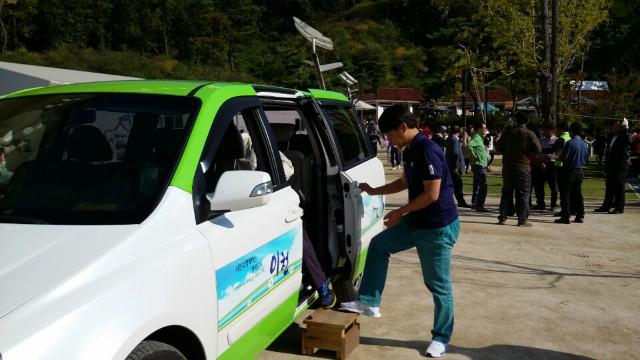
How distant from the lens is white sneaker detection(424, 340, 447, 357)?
13.6 ft

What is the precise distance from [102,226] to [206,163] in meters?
0.65

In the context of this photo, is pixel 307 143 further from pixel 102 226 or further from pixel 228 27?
pixel 228 27

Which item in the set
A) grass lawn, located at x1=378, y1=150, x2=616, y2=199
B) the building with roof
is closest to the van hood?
grass lawn, located at x1=378, y1=150, x2=616, y2=199

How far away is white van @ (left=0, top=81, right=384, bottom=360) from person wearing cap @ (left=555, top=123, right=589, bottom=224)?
7.27 meters

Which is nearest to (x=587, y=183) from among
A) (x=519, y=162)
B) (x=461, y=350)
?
(x=519, y=162)

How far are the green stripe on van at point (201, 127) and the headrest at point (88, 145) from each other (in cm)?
45

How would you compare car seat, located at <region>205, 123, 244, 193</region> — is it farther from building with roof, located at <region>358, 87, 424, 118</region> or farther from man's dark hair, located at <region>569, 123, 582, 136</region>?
building with roof, located at <region>358, 87, 424, 118</region>

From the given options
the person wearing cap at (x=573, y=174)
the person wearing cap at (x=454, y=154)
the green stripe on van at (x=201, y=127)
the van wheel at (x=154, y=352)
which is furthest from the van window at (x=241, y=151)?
the person wearing cap at (x=454, y=154)

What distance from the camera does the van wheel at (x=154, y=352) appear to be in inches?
83.4

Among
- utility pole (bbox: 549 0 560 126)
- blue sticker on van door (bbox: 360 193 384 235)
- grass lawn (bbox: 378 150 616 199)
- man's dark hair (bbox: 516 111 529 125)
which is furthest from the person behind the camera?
grass lawn (bbox: 378 150 616 199)

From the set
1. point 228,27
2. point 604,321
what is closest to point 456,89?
point 228,27

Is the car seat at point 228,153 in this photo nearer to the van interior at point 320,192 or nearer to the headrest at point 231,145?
the headrest at point 231,145

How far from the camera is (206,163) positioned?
2820 millimetres

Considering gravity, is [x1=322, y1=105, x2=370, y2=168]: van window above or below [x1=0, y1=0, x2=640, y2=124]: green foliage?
below
